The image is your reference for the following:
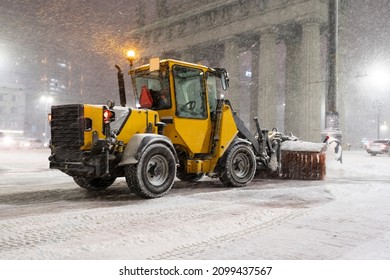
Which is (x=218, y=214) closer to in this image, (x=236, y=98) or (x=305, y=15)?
(x=305, y=15)

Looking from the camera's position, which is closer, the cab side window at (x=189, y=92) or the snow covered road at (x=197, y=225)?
the snow covered road at (x=197, y=225)

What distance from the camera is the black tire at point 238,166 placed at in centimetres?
860

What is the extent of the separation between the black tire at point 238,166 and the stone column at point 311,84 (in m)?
28.9

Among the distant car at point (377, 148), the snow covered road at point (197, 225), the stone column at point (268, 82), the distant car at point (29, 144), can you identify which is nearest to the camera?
the snow covered road at point (197, 225)

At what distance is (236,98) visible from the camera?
150 feet

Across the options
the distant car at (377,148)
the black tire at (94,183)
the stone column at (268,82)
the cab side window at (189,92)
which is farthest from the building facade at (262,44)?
the black tire at (94,183)

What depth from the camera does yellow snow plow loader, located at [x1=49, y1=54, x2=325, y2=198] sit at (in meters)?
6.71

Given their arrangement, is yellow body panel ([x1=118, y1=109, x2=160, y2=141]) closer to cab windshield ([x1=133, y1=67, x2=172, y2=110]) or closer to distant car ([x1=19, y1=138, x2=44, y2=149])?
cab windshield ([x1=133, y1=67, x2=172, y2=110])

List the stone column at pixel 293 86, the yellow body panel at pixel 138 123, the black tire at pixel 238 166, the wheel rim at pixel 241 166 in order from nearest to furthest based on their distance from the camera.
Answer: the yellow body panel at pixel 138 123
the black tire at pixel 238 166
the wheel rim at pixel 241 166
the stone column at pixel 293 86

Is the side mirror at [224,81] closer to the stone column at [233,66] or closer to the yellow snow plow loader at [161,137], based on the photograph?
the yellow snow plow loader at [161,137]

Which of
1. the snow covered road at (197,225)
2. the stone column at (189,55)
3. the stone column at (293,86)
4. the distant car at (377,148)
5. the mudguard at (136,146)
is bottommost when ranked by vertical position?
the distant car at (377,148)

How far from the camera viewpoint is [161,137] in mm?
7176
